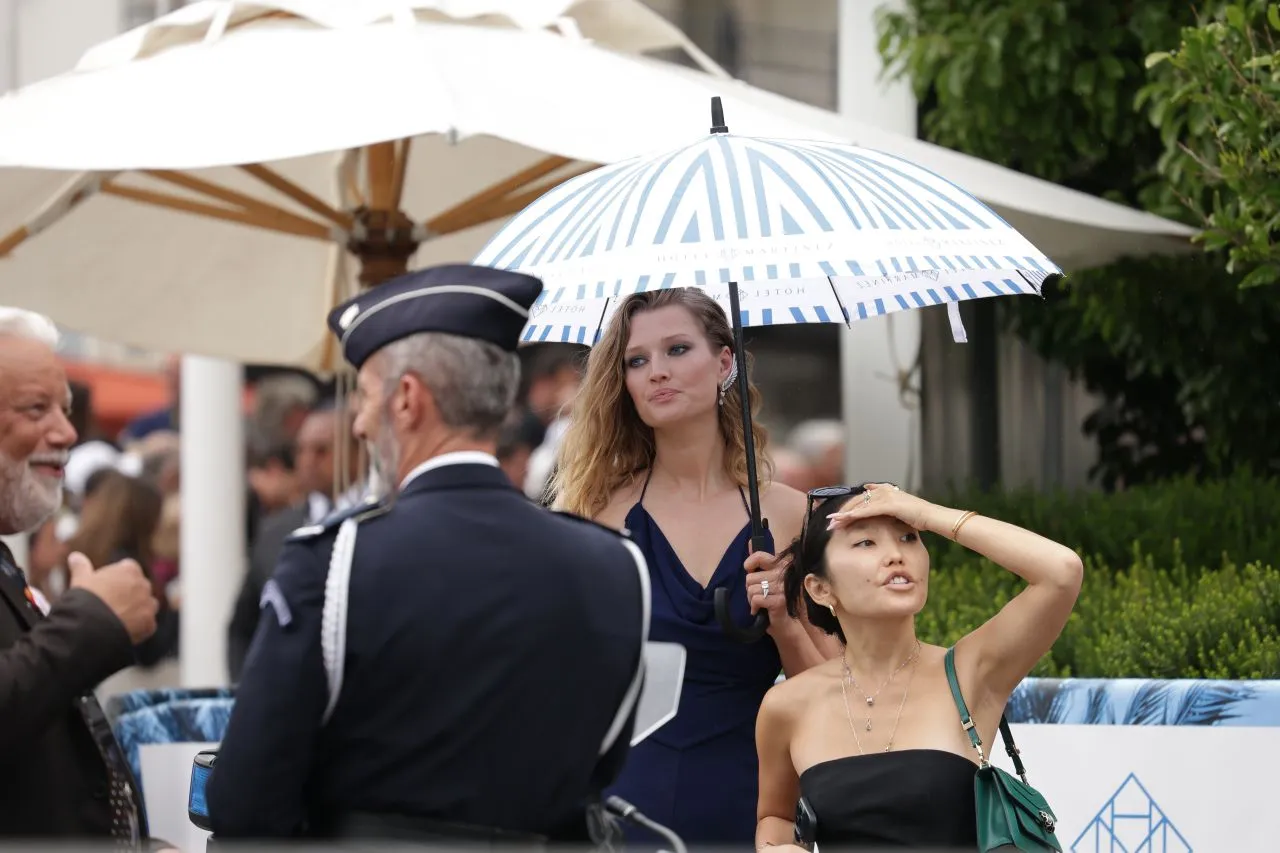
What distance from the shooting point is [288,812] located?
7.88 feet

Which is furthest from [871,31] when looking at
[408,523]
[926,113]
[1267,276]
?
[408,523]

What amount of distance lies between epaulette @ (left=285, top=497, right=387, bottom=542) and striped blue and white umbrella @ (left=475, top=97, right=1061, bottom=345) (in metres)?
0.96

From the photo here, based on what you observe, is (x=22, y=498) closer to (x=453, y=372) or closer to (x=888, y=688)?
(x=453, y=372)

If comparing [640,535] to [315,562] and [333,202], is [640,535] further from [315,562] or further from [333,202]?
[333,202]

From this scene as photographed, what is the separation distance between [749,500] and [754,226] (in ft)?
2.31

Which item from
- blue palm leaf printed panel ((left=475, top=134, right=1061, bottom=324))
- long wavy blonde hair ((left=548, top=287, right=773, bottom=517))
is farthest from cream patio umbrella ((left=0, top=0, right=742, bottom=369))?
blue palm leaf printed panel ((left=475, top=134, right=1061, bottom=324))

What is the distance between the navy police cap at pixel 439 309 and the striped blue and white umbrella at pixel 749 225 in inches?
28.0

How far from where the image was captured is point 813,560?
3.45 metres

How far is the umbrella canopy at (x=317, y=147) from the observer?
4699 mm

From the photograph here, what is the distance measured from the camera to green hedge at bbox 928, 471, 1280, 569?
600cm

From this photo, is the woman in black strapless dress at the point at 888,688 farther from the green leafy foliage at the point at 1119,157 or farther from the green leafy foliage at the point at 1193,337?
the green leafy foliage at the point at 1193,337

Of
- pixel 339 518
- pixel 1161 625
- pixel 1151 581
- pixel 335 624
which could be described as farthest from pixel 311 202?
pixel 335 624

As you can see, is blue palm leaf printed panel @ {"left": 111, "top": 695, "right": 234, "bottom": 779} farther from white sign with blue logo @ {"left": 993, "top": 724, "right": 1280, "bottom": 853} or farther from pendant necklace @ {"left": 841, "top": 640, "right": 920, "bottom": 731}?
pendant necklace @ {"left": 841, "top": 640, "right": 920, "bottom": 731}

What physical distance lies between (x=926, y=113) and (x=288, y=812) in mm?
6310
